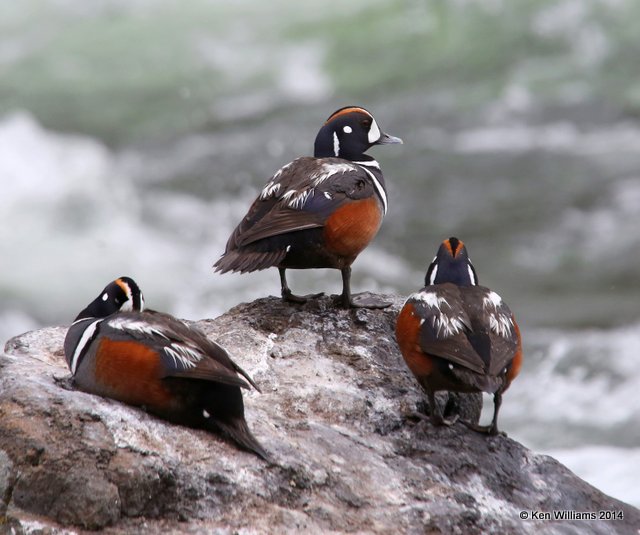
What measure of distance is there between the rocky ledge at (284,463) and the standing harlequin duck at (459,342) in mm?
197

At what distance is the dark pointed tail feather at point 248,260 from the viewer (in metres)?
5.97

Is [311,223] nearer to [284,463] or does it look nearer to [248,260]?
[248,260]

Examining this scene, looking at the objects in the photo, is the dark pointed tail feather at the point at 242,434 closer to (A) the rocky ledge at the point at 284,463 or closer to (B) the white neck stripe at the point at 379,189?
(A) the rocky ledge at the point at 284,463

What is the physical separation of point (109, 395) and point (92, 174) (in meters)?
9.89

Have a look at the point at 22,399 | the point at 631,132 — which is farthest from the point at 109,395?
the point at 631,132

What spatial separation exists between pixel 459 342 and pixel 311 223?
1.21 m

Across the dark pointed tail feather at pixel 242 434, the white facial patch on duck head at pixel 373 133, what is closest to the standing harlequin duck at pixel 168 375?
the dark pointed tail feather at pixel 242 434

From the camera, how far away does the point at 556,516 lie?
493 cm

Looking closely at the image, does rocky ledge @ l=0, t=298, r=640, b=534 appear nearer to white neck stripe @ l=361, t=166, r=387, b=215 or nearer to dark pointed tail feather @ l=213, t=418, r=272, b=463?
dark pointed tail feather @ l=213, t=418, r=272, b=463

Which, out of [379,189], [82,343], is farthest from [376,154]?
[82,343]

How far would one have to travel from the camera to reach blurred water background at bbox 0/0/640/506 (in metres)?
11.3

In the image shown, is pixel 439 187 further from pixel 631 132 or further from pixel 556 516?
pixel 556 516

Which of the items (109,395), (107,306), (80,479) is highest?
(107,306)

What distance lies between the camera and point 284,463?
460 centimetres
